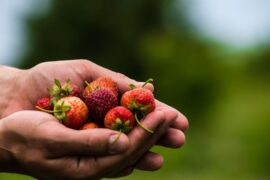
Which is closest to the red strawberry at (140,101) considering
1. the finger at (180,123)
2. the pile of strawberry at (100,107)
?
the pile of strawberry at (100,107)

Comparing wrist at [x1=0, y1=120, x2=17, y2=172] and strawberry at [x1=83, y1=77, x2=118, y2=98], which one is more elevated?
strawberry at [x1=83, y1=77, x2=118, y2=98]

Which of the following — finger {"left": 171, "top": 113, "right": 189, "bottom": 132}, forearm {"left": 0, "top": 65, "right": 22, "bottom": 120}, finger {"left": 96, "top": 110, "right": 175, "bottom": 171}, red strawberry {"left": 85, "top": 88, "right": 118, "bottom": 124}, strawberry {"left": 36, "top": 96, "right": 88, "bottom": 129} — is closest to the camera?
finger {"left": 96, "top": 110, "right": 175, "bottom": 171}

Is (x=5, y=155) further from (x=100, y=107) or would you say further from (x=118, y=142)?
(x=118, y=142)

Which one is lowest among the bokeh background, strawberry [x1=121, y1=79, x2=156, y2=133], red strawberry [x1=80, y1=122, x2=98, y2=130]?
the bokeh background

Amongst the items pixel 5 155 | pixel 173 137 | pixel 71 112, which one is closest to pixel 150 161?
pixel 173 137

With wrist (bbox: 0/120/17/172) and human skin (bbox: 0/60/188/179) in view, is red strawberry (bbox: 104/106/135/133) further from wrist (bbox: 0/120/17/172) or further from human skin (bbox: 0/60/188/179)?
wrist (bbox: 0/120/17/172)

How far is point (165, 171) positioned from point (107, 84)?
7419 millimetres

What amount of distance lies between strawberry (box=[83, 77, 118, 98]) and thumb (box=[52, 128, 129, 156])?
606 mm

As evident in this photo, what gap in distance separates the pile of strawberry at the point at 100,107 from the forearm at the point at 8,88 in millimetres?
639

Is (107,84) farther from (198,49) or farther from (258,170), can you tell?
(198,49)

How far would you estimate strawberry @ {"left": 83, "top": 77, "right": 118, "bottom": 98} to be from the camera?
4383 mm

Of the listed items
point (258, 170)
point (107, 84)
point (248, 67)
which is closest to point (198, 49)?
point (248, 67)

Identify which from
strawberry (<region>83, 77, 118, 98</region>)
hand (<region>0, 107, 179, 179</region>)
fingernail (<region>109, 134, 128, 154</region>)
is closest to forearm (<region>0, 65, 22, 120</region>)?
strawberry (<region>83, 77, 118, 98</region>)

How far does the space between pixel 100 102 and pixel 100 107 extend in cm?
3
